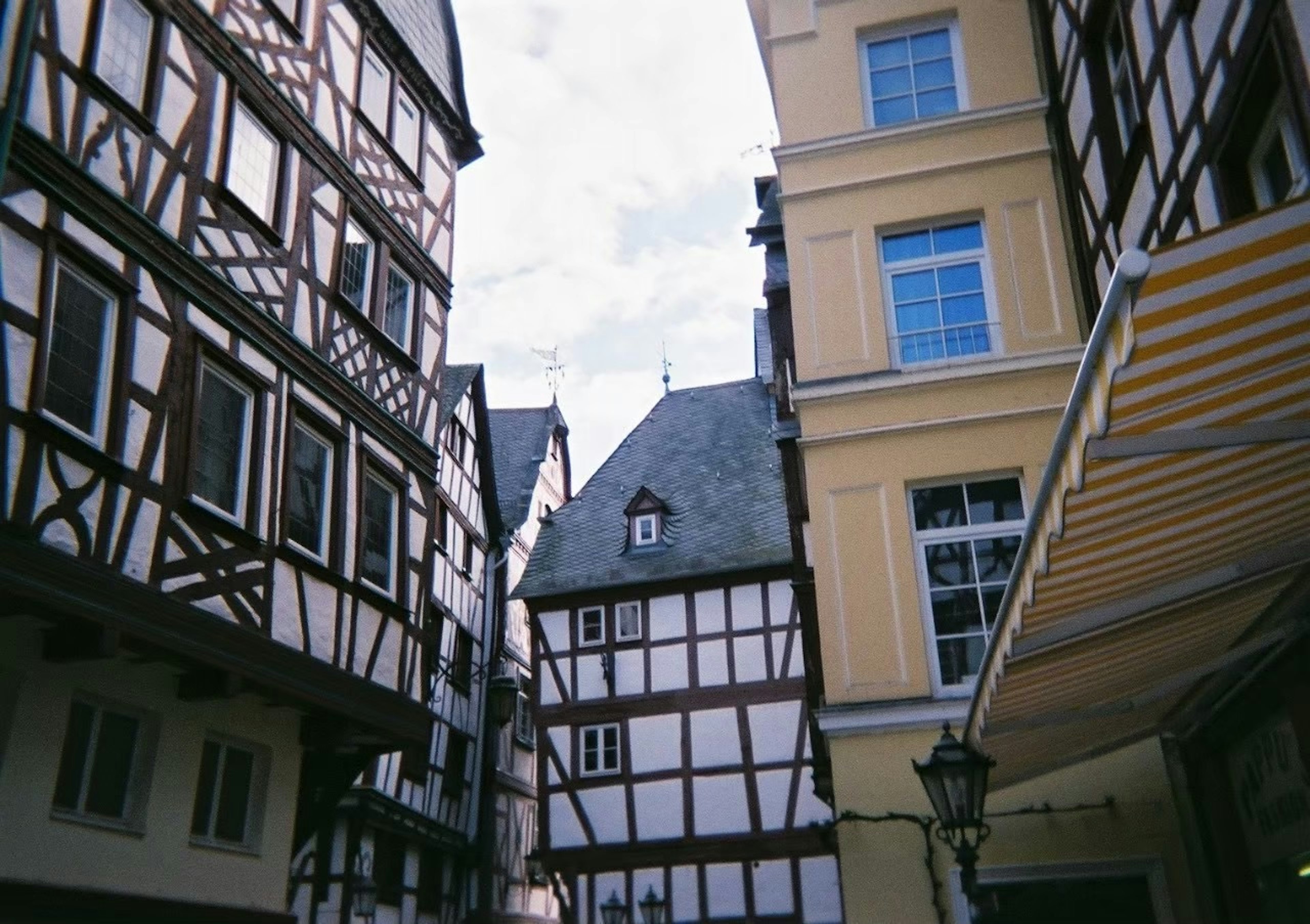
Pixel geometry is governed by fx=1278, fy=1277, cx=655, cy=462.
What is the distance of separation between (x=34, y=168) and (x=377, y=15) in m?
6.07

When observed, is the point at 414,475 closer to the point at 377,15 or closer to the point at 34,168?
the point at 377,15

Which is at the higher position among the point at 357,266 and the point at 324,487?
the point at 357,266

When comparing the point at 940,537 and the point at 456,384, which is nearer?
the point at 940,537

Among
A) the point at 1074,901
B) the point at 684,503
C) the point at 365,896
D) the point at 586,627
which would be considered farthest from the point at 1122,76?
the point at 684,503

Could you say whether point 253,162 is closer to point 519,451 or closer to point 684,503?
point 684,503

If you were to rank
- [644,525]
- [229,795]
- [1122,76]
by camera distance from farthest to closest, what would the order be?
[644,525], [229,795], [1122,76]

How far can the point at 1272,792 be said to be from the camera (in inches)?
263

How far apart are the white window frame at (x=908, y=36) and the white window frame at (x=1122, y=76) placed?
228cm

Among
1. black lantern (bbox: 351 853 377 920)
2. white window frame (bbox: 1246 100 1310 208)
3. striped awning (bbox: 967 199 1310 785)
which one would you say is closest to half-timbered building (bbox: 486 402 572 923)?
black lantern (bbox: 351 853 377 920)

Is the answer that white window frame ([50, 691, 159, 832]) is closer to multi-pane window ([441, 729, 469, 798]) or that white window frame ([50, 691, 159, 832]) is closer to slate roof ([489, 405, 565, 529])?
multi-pane window ([441, 729, 469, 798])

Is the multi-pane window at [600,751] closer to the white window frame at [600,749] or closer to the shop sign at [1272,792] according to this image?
the white window frame at [600,749]

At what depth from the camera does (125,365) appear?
8.91 m

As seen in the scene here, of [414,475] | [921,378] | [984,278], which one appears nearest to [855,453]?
[921,378]

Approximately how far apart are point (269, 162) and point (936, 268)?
5.89m
